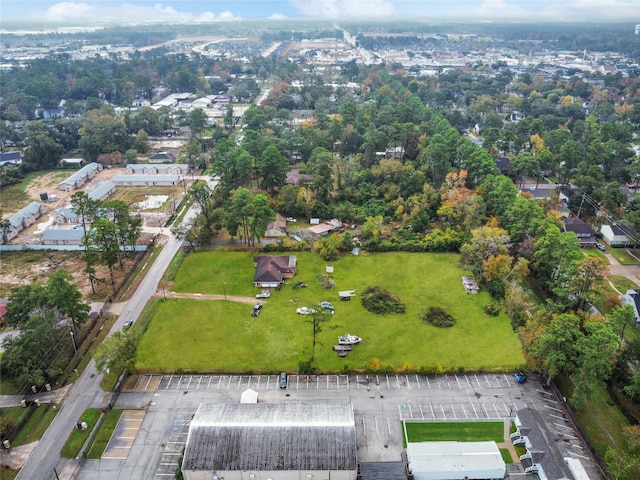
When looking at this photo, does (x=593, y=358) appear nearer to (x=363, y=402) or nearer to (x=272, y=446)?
(x=363, y=402)

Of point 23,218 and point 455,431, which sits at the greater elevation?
point 23,218

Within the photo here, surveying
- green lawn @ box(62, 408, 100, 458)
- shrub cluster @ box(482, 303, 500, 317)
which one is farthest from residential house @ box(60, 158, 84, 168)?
shrub cluster @ box(482, 303, 500, 317)

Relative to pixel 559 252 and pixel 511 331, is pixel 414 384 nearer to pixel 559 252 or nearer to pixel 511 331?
pixel 511 331

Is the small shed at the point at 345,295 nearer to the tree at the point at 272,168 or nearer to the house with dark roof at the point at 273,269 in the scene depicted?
the house with dark roof at the point at 273,269

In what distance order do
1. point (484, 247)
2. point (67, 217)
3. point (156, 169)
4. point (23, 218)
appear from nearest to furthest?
point (484, 247), point (23, 218), point (67, 217), point (156, 169)

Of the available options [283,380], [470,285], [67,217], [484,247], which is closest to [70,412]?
[283,380]

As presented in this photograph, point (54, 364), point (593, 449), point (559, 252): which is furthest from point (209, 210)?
point (593, 449)

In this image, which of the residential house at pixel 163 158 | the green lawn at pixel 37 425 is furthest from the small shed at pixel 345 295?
the residential house at pixel 163 158
